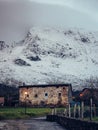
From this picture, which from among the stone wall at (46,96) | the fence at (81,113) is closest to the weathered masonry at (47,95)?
the stone wall at (46,96)

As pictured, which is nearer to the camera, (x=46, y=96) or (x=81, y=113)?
(x=81, y=113)

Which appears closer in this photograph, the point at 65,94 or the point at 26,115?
the point at 26,115

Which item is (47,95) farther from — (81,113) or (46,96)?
(81,113)

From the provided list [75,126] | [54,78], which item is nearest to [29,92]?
[75,126]

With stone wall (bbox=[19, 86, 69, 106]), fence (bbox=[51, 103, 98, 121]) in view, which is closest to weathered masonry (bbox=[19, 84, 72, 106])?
stone wall (bbox=[19, 86, 69, 106])

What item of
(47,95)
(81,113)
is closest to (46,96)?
(47,95)

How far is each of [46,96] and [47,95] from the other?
333 mm

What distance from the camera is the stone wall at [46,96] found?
83.4 m

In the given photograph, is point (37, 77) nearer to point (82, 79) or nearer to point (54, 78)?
point (54, 78)

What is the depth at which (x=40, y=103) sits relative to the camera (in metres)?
85.1

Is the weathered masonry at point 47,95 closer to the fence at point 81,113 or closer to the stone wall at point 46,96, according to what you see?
the stone wall at point 46,96

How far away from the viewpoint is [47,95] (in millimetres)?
85188

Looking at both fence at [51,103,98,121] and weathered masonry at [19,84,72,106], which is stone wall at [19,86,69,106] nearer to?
weathered masonry at [19,84,72,106]

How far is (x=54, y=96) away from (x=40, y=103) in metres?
3.82
